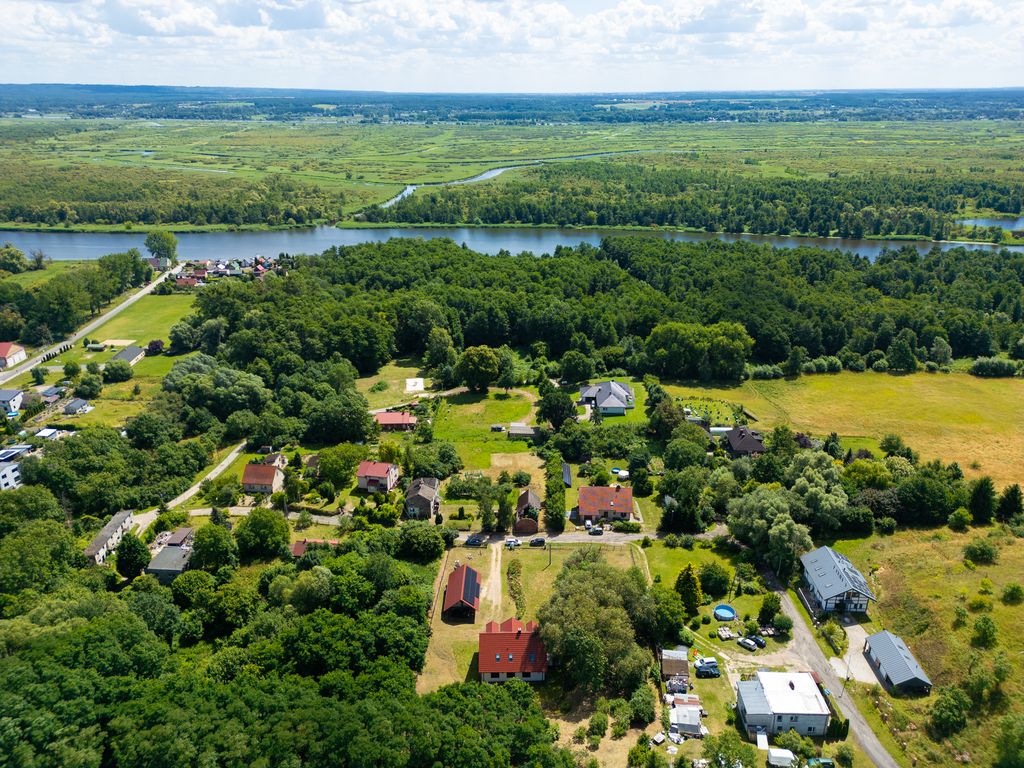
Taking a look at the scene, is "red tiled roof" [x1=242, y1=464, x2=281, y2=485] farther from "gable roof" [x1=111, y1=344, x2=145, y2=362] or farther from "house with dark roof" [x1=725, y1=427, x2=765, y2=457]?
"house with dark roof" [x1=725, y1=427, x2=765, y2=457]

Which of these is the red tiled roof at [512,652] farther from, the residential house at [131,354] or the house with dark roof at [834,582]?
the residential house at [131,354]

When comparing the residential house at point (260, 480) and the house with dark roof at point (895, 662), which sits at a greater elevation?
the house with dark roof at point (895, 662)

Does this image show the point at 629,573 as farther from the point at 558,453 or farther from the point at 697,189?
the point at 697,189

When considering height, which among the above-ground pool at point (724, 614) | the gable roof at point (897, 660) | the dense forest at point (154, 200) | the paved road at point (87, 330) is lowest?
the paved road at point (87, 330)

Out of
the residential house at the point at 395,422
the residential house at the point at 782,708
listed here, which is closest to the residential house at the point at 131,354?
the residential house at the point at 395,422

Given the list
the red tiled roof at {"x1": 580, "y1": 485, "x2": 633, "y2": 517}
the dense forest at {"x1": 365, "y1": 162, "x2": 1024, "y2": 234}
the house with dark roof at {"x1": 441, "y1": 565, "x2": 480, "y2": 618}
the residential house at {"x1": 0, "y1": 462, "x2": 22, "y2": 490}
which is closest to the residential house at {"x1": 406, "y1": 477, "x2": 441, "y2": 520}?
the house with dark roof at {"x1": 441, "y1": 565, "x2": 480, "y2": 618}

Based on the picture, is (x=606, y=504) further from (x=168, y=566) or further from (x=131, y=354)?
(x=131, y=354)
